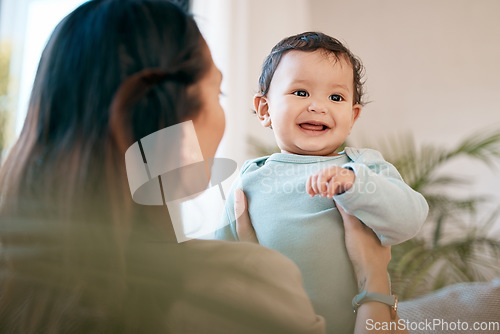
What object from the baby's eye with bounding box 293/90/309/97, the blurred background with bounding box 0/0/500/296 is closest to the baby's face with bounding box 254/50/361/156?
the baby's eye with bounding box 293/90/309/97

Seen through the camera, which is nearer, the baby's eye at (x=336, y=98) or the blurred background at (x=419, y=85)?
the baby's eye at (x=336, y=98)

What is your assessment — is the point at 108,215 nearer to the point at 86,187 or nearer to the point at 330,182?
the point at 86,187

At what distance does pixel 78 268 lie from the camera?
22.0 inches

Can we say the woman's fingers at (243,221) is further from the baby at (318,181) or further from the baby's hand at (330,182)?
the baby's hand at (330,182)

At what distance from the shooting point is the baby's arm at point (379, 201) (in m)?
0.75

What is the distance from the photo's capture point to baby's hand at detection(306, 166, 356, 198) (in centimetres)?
73

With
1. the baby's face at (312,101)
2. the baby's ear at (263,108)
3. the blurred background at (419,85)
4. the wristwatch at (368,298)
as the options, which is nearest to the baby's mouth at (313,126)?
the baby's face at (312,101)

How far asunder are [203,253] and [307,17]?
1818 millimetres

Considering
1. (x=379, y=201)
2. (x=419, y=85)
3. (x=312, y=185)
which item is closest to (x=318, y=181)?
(x=312, y=185)

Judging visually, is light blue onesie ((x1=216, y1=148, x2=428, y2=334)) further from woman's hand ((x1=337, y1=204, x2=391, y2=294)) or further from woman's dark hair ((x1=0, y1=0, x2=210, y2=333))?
woman's dark hair ((x1=0, y1=0, x2=210, y2=333))

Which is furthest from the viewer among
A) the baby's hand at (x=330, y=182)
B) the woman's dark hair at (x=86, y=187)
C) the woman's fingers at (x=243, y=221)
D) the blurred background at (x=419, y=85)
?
the blurred background at (x=419, y=85)

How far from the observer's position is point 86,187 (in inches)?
21.8

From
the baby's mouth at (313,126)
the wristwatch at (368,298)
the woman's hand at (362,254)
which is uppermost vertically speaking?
the baby's mouth at (313,126)

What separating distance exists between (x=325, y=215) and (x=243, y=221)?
0.54 feet
